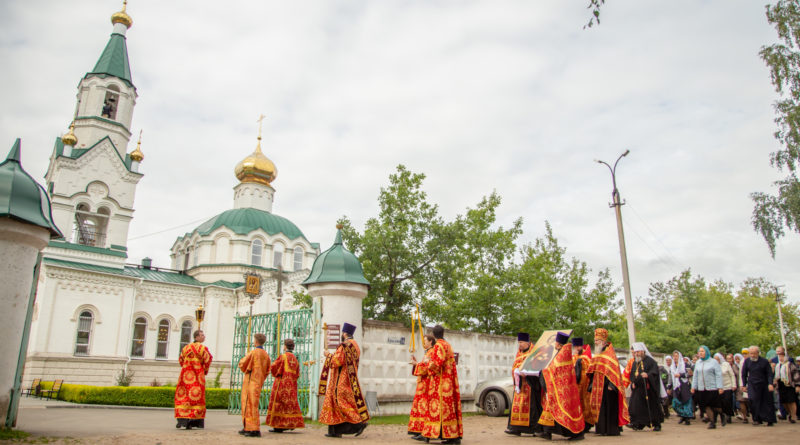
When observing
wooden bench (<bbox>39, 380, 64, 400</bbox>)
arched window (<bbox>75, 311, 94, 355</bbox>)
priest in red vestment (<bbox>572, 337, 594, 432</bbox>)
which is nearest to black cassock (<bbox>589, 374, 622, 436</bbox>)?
priest in red vestment (<bbox>572, 337, 594, 432</bbox>)

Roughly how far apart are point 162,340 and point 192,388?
21.0 meters

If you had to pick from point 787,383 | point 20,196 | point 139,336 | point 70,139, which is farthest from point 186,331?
point 787,383

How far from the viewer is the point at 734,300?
4506cm

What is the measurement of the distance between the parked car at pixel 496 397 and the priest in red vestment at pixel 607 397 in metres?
3.53

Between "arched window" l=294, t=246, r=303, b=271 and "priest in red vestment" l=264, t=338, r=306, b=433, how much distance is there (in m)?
27.0

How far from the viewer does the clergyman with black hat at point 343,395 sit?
8258 mm

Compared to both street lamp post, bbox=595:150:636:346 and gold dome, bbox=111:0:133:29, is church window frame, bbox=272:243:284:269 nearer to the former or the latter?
gold dome, bbox=111:0:133:29

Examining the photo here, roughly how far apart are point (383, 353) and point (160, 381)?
19.2m

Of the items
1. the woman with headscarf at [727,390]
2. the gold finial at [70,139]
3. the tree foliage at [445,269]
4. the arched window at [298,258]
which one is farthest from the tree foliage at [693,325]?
the gold finial at [70,139]

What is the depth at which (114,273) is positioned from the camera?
25.7 metres

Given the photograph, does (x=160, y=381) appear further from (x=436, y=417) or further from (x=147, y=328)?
(x=436, y=417)

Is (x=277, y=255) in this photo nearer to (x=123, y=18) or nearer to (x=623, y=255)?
(x=123, y=18)

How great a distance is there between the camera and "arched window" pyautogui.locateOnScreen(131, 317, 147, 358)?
88.7 ft

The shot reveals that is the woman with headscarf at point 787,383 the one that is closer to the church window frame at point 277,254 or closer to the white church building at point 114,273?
the white church building at point 114,273
